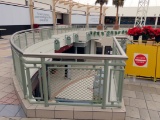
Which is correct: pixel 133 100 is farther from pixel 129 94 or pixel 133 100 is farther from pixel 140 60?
pixel 140 60

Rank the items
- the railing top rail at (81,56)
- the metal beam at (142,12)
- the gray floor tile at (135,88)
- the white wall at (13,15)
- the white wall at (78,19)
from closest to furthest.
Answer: the railing top rail at (81,56) → the gray floor tile at (135,88) → the white wall at (13,15) → the white wall at (78,19) → the metal beam at (142,12)

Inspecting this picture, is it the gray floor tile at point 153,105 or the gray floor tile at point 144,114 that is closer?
the gray floor tile at point 144,114

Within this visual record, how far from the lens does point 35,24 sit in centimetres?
2011

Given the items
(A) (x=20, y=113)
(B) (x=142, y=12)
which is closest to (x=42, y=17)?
(A) (x=20, y=113)

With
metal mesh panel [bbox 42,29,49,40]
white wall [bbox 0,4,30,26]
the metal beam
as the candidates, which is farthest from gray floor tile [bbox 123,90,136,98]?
the metal beam

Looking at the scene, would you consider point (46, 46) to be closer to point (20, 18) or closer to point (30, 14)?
point (20, 18)

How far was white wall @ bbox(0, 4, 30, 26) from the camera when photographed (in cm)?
1562

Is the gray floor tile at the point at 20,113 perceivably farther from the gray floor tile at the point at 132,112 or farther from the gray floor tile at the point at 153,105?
the gray floor tile at the point at 153,105

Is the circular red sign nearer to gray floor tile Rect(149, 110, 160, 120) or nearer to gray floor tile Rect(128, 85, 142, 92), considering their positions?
gray floor tile Rect(128, 85, 142, 92)

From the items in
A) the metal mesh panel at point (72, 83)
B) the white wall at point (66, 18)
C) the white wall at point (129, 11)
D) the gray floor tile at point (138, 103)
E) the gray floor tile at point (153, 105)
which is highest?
the white wall at point (129, 11)

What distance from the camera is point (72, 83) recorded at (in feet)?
8.57

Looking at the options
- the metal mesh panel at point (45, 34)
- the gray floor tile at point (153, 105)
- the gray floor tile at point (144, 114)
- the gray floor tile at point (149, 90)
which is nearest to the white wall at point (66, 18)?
the metal mesh panel at point (45, 34)

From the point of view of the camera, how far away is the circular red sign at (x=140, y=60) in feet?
14.5

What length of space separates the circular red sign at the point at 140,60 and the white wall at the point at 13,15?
15.1 metres
